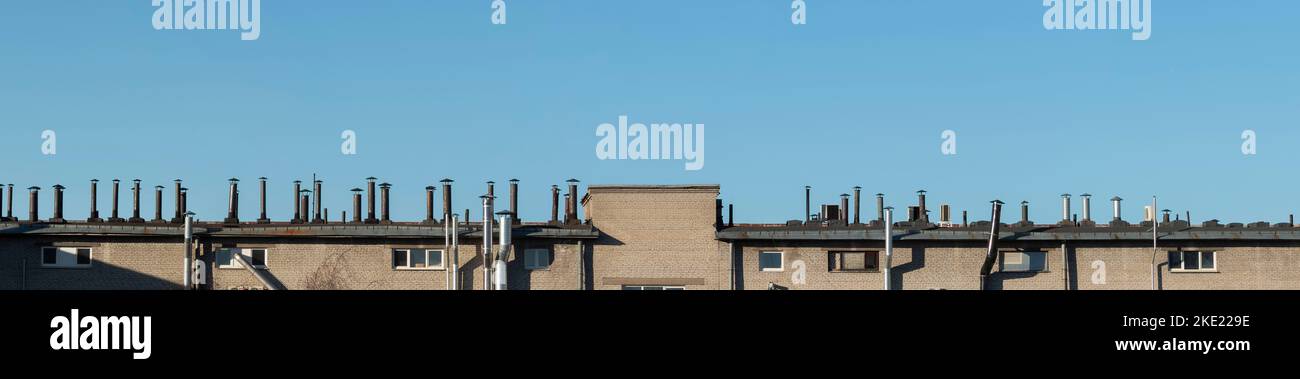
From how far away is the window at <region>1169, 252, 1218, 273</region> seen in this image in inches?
2298

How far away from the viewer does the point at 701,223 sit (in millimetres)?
57719

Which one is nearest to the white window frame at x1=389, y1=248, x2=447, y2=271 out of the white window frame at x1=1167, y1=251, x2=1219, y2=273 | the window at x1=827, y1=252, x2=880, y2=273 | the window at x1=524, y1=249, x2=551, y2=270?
the window at x1=524, y1=249, x2=551, y2=270

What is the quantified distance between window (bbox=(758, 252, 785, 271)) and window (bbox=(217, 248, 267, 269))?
19.2 meters

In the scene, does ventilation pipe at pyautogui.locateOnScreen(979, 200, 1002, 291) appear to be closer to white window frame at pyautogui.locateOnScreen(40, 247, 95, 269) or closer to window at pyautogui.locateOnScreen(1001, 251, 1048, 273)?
window at pyautogui.locateOnScreen(1001, 251, 1048, 273)

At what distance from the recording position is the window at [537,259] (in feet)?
187

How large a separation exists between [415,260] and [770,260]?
13824 millimetres

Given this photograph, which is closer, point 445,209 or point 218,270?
point 218,270

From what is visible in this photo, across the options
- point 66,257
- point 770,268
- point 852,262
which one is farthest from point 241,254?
point 852,262

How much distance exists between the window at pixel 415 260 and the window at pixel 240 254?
507 centimetres
